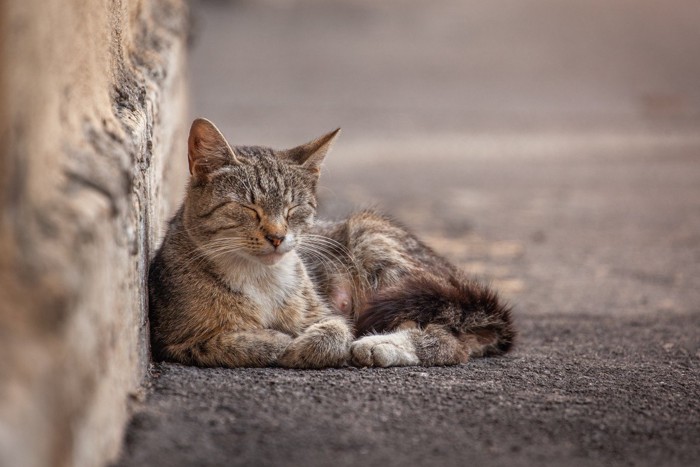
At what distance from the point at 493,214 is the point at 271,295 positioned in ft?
21.2

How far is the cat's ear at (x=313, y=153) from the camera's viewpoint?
4812mm

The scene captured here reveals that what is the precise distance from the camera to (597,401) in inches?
158

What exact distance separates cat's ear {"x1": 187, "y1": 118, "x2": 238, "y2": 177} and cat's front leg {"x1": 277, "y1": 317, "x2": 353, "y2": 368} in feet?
3.01

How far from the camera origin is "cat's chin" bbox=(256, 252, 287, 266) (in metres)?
4.37

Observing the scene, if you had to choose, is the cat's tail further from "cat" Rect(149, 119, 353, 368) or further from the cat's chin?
the cat's chin

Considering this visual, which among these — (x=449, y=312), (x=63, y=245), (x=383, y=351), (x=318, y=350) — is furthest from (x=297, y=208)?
(x=63, y=245)

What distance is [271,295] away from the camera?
457cm

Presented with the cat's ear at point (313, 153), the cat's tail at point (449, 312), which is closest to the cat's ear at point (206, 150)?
the cat's ear at point (313, 153)

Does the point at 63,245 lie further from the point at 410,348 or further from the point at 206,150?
the point at 410,348

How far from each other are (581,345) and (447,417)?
216cm

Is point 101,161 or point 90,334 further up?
point 101,161

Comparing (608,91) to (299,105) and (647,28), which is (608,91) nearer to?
(647,28)

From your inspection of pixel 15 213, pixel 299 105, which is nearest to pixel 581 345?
pixel 15 213

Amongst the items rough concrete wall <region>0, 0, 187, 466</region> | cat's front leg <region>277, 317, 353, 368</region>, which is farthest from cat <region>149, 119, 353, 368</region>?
rough concrete wall <region>0, 0, 187, 466</region>
